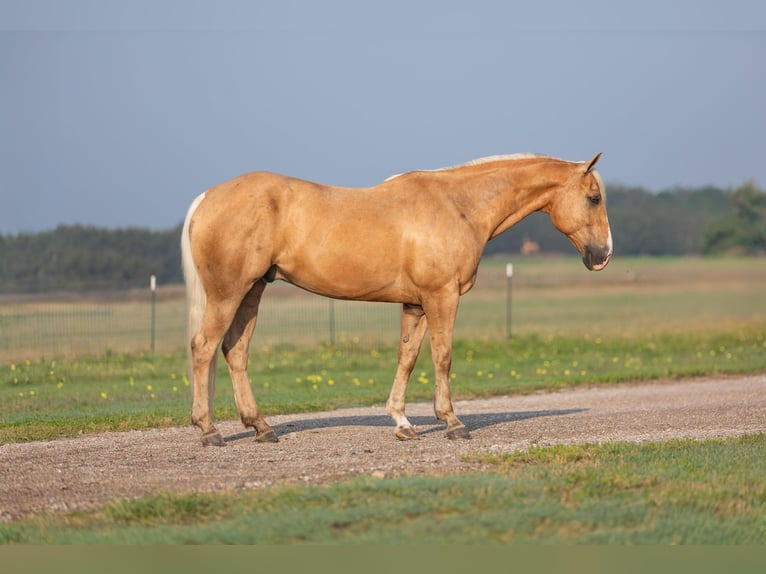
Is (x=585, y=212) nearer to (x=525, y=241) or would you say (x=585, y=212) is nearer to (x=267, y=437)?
(x=267, y=437)

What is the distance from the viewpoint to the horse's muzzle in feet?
39.3

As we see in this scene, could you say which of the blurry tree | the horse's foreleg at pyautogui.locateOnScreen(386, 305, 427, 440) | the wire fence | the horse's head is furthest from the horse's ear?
the blurry tree

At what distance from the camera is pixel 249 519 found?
7254mm

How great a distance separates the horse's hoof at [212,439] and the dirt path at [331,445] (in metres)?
0.10

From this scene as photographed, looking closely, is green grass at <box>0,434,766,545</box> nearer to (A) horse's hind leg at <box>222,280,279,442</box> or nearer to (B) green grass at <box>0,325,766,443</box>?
(A) horse's hind leg at <box>222,280,279,442</box>

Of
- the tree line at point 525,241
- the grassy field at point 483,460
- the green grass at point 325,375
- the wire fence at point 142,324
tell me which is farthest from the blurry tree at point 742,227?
the green grass at point 325,375

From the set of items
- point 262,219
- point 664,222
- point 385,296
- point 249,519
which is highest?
point 664,222

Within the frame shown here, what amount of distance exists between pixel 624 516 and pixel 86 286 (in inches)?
1359

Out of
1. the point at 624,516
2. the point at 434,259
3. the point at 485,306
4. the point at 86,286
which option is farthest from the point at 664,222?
the point at 624,516

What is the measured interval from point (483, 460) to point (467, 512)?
240cm

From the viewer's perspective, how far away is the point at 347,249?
1109 cm

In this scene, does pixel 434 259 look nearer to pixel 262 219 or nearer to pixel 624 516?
pixel 262 219

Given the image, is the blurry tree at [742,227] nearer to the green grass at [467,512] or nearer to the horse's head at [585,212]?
the horse's head at [585,212]

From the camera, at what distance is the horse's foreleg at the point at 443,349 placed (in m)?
11.3
